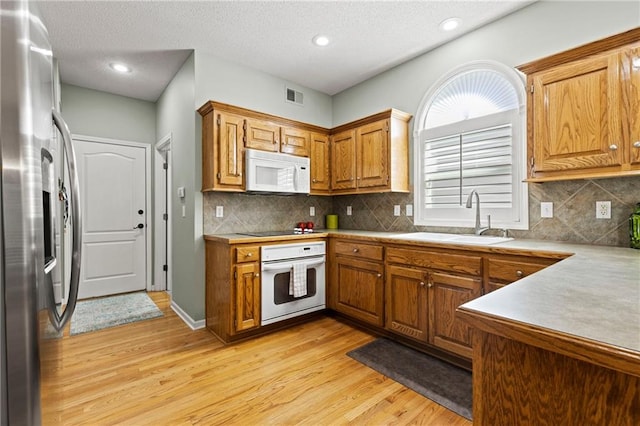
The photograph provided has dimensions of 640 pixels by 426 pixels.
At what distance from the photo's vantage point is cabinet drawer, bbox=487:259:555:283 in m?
1.87

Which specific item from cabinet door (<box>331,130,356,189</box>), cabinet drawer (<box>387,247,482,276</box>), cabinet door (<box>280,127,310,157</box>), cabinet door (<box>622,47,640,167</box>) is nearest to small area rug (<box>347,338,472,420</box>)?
cabinet drawer (<box>387,247,482,276</box>)

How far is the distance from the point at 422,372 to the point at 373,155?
6.92ft

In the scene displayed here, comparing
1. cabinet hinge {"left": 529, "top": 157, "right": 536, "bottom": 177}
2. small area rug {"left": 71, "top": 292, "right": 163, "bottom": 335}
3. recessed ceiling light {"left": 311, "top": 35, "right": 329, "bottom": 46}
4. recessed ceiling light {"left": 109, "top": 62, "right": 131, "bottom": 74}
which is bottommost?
small area rug {"left": 71, "top": 292, "right": 163, "bottom": 335}

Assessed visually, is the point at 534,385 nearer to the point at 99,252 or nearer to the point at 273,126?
the point at 273,126

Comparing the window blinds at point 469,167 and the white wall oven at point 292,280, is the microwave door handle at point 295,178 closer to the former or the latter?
the white wall oven at point 292,280

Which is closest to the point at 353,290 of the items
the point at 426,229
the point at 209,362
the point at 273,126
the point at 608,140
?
the point at 426,229

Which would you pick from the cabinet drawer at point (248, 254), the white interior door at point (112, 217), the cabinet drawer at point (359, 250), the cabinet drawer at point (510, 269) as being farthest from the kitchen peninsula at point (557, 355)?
the white interior door at point (112, 217)

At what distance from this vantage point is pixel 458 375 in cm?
217

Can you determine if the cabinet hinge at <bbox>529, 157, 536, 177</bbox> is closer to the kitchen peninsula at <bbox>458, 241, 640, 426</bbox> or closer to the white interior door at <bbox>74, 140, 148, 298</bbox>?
the kitchen peninsula at <bbox>458, 241, 640, 426</bbox>

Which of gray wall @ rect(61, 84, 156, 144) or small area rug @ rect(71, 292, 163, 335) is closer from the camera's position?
small area rug @ rect(71, 292, 163, 335)

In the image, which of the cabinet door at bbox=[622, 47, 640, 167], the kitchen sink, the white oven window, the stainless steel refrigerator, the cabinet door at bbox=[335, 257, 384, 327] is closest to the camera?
the stainless steel refrigerator

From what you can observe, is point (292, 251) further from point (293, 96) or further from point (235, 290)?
point (293, 96)

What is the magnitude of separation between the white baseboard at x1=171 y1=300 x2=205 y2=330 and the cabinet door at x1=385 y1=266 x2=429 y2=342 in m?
1.82

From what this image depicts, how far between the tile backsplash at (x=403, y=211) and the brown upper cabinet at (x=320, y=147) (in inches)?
12.4
